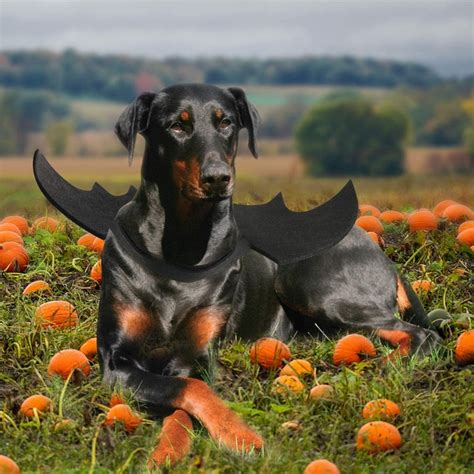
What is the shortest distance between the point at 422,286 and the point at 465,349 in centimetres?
134

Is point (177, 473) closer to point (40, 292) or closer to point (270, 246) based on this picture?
point (270, 246)

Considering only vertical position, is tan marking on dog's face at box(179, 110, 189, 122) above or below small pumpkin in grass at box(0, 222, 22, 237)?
above

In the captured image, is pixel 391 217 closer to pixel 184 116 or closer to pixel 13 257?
pixel 13 257

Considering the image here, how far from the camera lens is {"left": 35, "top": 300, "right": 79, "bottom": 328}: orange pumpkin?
20.5ft

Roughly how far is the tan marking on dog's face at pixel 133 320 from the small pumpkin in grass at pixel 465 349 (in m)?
1.61

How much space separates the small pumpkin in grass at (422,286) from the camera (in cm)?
692

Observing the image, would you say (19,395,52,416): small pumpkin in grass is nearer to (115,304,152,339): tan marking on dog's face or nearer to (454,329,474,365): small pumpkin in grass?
(115,304,152,339): tan marking on dog's face

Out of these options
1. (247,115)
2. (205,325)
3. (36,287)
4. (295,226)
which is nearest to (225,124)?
(247,115)

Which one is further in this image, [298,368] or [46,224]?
[46,224]

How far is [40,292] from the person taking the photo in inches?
265

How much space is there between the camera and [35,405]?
503cm

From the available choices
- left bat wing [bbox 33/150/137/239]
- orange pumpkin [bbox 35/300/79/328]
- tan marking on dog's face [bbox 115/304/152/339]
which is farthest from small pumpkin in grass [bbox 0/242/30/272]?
tan marking on dog's face [bbox 115/304/152/339]

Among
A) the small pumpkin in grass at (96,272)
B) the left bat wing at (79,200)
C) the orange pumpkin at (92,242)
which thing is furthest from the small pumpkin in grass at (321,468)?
the orange pumpkin at (92,242)

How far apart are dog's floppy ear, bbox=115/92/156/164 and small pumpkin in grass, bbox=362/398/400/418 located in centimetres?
164
